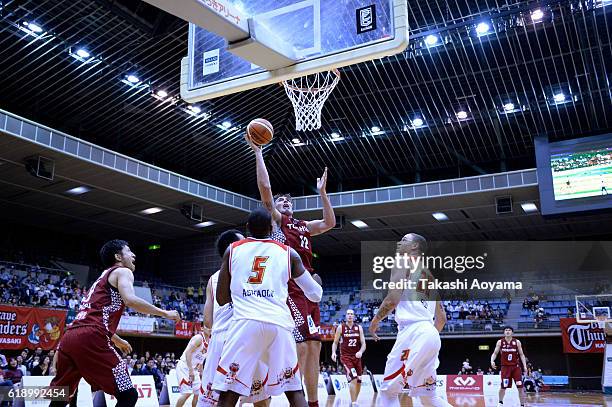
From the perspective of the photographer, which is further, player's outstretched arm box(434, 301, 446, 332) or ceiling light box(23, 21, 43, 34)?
ceiling light box(23, 21, 43, 34)

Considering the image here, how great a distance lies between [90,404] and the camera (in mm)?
11516

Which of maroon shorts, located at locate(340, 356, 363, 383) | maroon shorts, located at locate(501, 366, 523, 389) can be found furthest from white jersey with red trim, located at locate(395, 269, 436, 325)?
maroon shorts, located at locate(501, 366, 523, 389)

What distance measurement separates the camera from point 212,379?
4.44 meters

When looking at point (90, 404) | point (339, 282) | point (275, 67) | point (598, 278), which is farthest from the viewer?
point (339, 282)

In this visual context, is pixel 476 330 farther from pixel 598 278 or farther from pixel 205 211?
pixel 205 211

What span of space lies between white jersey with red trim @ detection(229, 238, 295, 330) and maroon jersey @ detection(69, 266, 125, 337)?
146 centimetres

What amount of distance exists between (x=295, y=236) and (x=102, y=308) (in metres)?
1.85

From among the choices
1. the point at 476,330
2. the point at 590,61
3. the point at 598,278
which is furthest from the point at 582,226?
the point at 590,61

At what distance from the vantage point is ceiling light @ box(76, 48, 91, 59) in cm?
1800

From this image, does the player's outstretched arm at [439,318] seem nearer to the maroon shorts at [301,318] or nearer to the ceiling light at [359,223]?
the maroon shorts at [301,318]

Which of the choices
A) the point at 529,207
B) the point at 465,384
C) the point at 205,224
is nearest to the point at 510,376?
the point at 465,384

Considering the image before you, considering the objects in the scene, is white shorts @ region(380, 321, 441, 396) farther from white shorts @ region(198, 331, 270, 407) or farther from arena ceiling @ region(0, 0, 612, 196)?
arena ceiling @ region(0, 0, 612, 196)

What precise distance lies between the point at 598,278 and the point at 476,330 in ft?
21.5

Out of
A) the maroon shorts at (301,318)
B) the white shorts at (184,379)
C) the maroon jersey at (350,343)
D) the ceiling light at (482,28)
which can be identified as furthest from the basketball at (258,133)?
the ceiling light at (482,28)
